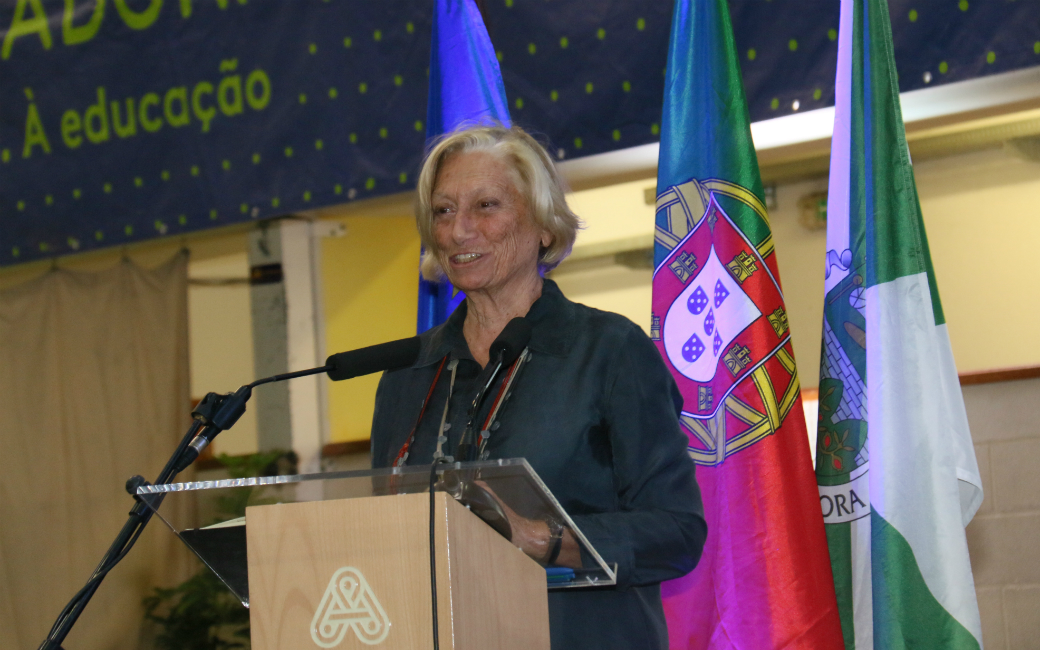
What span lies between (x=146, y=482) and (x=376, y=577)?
1.07ft

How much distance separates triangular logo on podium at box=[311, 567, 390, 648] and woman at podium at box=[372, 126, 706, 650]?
0.27 m

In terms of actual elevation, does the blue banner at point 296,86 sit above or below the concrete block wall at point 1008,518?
above

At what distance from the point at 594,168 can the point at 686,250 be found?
1129mm

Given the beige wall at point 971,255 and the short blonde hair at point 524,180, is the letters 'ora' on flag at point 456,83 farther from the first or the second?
the beige wall at point 971,255

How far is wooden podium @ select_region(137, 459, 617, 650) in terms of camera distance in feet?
3.09

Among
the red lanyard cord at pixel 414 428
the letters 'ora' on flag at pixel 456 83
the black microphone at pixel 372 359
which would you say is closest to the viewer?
the black microphone at pixel 372 359

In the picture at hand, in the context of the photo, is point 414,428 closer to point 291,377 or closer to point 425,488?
point 291,377

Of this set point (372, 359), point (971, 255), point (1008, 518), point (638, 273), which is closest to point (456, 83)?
point (372, 359)

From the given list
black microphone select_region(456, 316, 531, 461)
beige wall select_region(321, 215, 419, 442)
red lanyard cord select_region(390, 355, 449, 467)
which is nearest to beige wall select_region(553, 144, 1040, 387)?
beige wall select_region(321, 215, 419, 442)

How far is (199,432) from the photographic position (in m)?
1.29

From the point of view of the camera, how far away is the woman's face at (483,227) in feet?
5.47

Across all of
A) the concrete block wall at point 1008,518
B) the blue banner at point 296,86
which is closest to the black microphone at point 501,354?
the blue banner at point 296,86

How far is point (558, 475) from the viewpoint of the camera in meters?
1.47

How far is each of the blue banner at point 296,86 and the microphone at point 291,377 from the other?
136 centimetres
